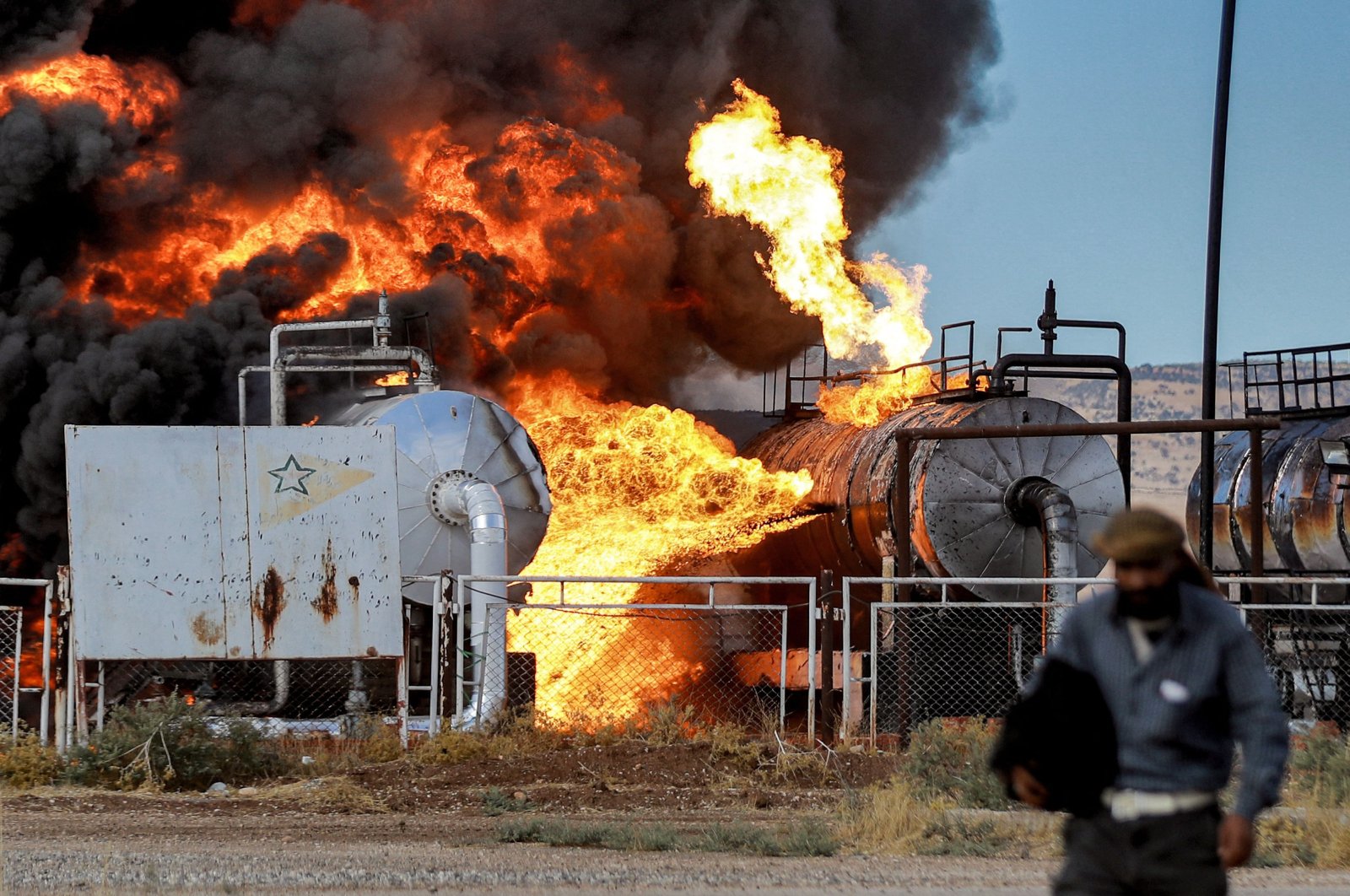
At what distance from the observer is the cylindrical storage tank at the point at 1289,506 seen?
22.5m

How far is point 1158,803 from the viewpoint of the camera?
476 cm

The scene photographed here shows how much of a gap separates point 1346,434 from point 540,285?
11.1 meters

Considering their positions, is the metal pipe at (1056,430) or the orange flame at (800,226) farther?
the orange flame at (800,226)

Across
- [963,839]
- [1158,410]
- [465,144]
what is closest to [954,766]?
[963,839]

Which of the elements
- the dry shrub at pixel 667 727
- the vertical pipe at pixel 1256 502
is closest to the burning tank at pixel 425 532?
the dry shrub at pixel 667 727

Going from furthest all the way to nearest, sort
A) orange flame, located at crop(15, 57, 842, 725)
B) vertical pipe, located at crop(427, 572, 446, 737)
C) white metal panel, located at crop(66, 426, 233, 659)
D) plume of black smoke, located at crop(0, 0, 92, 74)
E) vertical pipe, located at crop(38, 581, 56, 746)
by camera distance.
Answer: plume of black smoke, located at crop(0, 0, 92, 74) → orange flame, located at crop(15, 57, 842, 725) → vertical pipe, located at crop(427, 572, 446, 737) → white metal panel, located at crop(66, 426, 233, 659) → vertical pipe, located at crop(38, 581, 56, 746)

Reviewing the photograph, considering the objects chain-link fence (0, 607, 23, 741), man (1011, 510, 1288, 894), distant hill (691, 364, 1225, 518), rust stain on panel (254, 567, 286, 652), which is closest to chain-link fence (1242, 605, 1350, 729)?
rust stain on panel (254, 567, 286, 652)

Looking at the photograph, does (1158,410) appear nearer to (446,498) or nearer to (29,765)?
(446,498)

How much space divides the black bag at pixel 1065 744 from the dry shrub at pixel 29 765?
9409 millimetres

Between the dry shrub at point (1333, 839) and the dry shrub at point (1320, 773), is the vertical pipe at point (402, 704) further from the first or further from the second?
the dry shrub at point (1333, 839)

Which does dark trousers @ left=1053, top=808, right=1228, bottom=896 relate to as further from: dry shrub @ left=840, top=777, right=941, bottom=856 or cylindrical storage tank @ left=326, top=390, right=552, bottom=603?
cylindrical storage tank @ left=326, top=390, right=552, bottom=603

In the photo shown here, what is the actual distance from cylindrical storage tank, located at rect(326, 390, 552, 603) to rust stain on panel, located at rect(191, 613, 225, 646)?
3420 mm

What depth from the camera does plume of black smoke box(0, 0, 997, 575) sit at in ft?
66.9

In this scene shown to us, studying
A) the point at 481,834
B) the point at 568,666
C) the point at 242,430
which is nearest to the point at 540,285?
the point at 568,666
